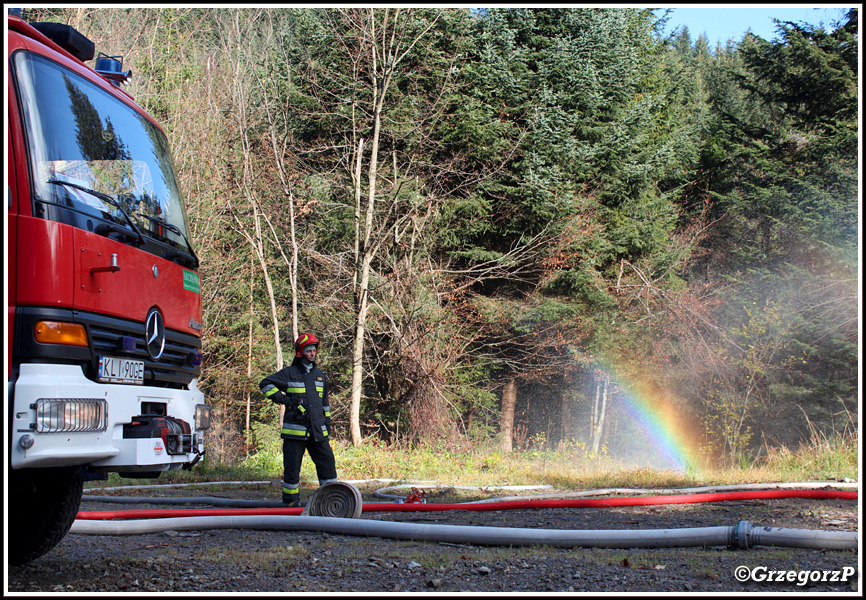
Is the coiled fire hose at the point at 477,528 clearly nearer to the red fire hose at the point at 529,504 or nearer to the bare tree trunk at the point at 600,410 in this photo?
the red fire hose at the point at 529,504

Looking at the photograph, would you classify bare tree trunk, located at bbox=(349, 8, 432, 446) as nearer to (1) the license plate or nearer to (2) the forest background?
(2) the forest background

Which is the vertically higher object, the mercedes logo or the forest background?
the forest background

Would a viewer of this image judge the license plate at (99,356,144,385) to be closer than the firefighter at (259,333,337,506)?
Yes

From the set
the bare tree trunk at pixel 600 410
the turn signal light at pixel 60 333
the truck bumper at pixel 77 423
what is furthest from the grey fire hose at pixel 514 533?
the bare tree trunk at pixel 600 410

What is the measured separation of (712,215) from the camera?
21312 mm

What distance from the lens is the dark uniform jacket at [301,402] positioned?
6.50m

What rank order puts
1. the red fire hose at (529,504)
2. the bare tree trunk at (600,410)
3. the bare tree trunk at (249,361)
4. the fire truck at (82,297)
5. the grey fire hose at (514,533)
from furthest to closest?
the bare tree trunk at (600,410), the bare tree trunk at (249,361), the red fire hose at (529,504), the grey fire hose at (514,533), the fire truck at (82,297)

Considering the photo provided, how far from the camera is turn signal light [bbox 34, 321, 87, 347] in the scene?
9.65 feet

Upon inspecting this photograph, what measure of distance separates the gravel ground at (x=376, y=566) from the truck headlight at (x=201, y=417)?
0.75m

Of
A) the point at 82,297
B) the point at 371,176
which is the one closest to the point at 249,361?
the point at 371,176

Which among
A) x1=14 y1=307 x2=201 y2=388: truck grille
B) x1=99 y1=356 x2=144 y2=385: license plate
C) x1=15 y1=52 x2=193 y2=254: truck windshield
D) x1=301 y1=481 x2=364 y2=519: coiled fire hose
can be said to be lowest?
x1=301 y1=481 x2=364 y2=519: coiled fire hose

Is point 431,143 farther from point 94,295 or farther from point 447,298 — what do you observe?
point 94,295

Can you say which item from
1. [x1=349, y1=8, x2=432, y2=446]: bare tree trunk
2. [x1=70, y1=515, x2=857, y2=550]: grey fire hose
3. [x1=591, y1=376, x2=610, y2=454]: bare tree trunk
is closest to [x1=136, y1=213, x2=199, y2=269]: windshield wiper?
[x1=70, y1=515, x2=857, y2=550]: grey fire hose

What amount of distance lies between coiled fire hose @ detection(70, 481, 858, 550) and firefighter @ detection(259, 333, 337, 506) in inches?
33.9
